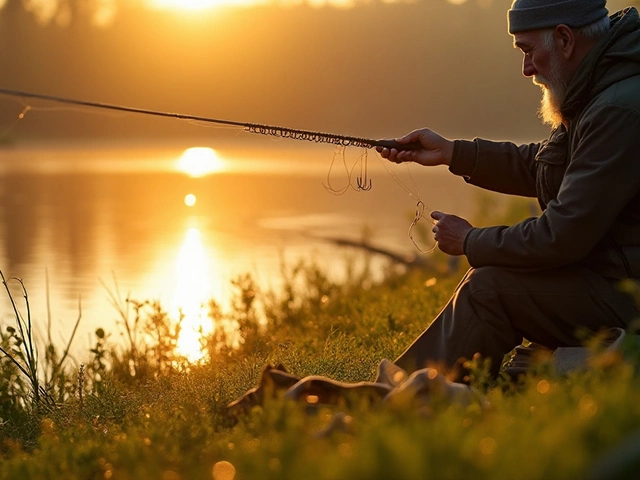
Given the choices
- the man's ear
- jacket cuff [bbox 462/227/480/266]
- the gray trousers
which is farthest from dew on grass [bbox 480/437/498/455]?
the man's ear

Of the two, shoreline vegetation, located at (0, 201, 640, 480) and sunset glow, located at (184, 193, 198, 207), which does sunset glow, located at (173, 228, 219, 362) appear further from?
sunset glow, located at (184, 193, 198, 207)

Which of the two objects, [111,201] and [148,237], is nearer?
[148,237]

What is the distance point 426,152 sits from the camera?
477 cm

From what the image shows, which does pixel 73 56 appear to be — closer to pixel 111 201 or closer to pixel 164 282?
pixel 111 201

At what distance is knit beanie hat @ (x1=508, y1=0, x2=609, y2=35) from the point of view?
4039mm

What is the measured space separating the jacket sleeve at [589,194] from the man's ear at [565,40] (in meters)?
0.35

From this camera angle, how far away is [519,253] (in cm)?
392

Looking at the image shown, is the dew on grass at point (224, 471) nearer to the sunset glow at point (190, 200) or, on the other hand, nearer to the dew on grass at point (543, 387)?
the dew on grass at point (543, 387)

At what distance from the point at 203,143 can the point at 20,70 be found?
1720cm

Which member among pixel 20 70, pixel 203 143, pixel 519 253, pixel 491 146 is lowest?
pixel 519 253

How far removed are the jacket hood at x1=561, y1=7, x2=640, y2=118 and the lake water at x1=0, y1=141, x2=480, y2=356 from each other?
2.95m

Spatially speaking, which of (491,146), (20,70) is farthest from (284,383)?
(20,70)

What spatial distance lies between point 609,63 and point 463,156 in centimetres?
95

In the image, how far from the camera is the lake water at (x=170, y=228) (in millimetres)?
12477
